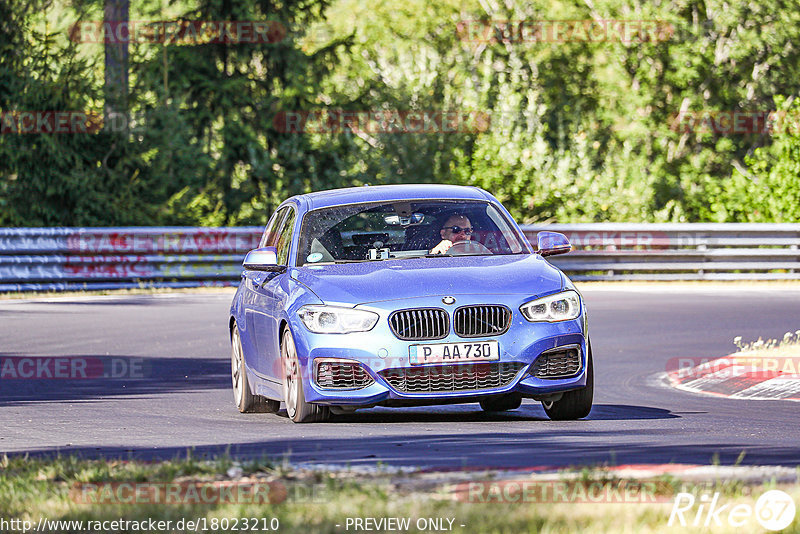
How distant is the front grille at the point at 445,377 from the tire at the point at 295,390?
65 cm

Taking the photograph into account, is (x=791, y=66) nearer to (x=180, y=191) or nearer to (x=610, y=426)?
(x=180, y=191)

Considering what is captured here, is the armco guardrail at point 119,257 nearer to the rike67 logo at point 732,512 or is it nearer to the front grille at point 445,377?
the front grille at point 445,377

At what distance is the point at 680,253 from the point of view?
98.9 feet

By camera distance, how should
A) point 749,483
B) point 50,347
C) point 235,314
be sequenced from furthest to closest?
point 50,347, point 235,314, point 749,483

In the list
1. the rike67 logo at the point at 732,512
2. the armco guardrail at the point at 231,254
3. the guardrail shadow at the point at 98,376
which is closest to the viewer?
the rike67 logo at the point at 732,512

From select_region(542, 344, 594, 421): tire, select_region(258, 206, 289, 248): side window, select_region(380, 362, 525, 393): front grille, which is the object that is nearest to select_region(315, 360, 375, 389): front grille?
select_region(380, 362, 525, 393): front grille

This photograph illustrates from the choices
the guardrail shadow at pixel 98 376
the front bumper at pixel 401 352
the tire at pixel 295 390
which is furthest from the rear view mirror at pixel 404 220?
the guardrail shadow at pixel 98 376

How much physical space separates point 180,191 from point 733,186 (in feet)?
48.7

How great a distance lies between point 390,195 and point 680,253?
19.1m

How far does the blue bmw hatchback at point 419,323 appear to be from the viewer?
10.2m

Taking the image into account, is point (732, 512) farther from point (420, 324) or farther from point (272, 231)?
point (272, 231)

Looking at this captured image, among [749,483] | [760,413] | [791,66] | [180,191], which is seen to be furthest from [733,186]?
[749,483]

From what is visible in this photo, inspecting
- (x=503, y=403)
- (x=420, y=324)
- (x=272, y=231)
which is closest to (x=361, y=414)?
(x=503, y=403)

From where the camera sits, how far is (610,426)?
33.7ft
